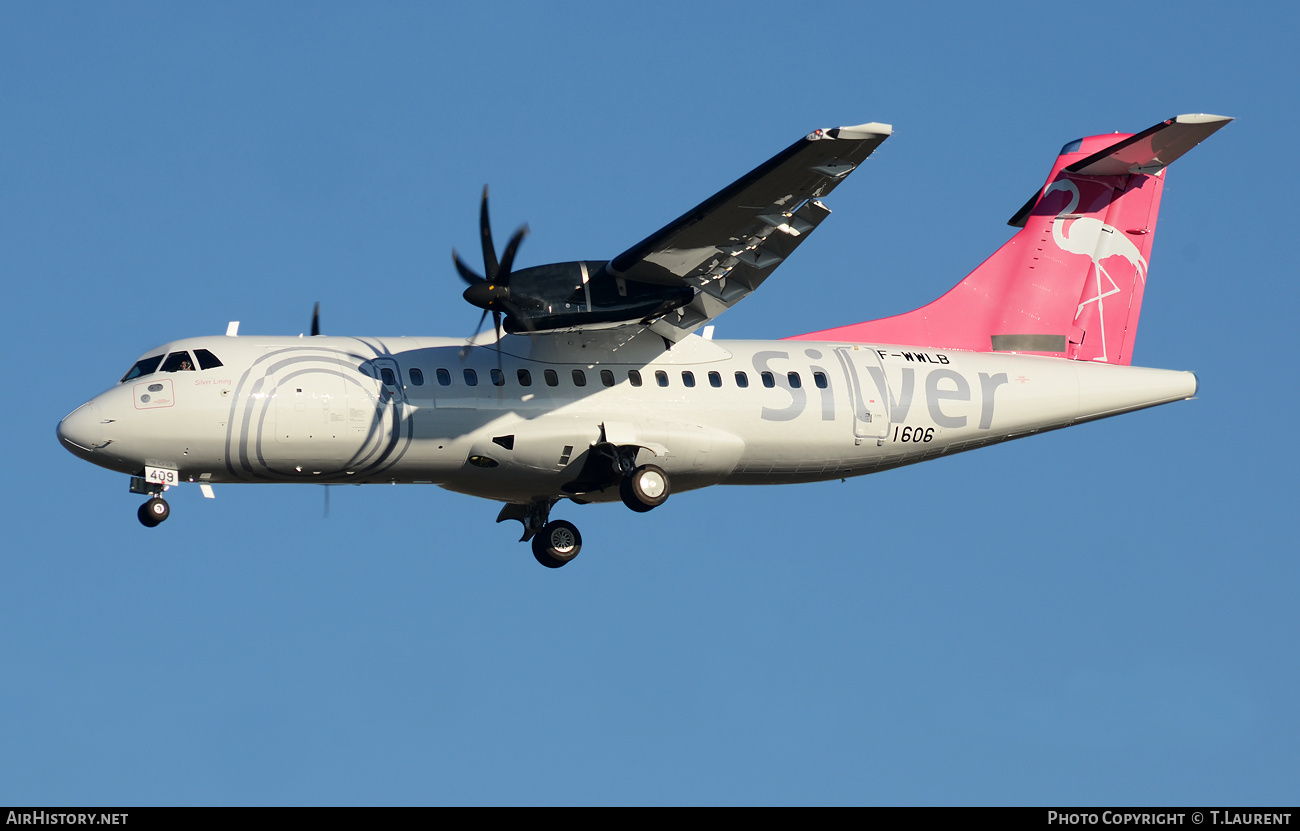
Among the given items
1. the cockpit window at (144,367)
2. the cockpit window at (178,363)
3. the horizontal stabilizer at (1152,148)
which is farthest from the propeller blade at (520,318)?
the horizontal stabilizer at (1152,148)

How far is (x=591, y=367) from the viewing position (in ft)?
74.8

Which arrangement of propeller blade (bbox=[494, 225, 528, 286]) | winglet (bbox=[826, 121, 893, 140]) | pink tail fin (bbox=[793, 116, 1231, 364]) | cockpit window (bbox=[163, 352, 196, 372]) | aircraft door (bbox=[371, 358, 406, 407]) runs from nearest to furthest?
winglet (bbox=[826, 121, 893, 140])
propeller blade (bbox=[494, 225, 528, 286])
cockpit window (bbox=[163, 352, 196, 372])
aircraft door (bbox=[371, 358, 406, 407])
pink tail fin (bbox=[793, 116, 1231, 364])

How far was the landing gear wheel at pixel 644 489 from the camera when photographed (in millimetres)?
22281

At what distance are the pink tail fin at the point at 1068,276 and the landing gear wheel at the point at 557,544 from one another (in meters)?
5.00

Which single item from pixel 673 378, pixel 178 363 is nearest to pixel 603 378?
pixel 673 378

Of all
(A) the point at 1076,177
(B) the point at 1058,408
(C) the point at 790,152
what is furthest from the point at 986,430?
(C) the point at 790,152

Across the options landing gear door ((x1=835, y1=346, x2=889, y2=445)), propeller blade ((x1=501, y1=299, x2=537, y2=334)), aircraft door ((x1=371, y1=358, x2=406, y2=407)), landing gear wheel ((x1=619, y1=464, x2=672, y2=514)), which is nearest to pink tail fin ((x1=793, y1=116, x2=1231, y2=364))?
landing gear door ((x1=835, y1=346, x2=889, y2=445))

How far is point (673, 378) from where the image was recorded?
23141mm

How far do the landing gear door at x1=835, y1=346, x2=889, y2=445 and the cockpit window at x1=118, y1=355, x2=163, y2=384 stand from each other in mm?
9964

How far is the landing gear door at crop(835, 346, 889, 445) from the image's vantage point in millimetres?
23812

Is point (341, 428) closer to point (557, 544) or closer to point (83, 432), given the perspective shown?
point (83, 432)

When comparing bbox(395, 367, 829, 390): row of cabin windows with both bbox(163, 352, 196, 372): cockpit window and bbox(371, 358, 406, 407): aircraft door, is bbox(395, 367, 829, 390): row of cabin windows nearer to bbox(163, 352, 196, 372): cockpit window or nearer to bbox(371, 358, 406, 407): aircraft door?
bbox(371, 358, 406, 407): aircraft door

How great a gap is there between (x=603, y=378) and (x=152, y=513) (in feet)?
21.2
